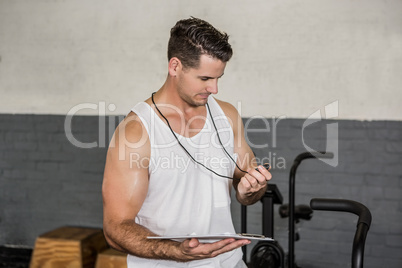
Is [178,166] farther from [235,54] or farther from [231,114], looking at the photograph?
[235,54]

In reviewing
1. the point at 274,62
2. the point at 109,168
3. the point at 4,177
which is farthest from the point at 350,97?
the point at 4,177

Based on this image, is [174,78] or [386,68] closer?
[174,78]

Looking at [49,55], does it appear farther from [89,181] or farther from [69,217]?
[69,217]

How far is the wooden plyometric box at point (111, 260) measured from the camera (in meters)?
3.31

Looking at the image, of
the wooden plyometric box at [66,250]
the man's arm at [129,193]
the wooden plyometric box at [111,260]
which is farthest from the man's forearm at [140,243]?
the wooden plyometric box at [66,250]

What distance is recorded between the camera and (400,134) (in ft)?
10.8

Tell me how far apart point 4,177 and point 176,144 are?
3048 mm

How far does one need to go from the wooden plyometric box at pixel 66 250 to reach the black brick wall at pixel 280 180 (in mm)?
405

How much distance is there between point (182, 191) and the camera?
5.67 ft

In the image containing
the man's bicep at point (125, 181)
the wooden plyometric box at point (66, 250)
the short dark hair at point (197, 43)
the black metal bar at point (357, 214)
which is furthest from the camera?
the wooden plyometric box at point (66, 250)

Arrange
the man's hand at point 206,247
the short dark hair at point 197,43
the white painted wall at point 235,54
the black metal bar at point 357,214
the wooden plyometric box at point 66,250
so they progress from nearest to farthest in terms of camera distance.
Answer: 1. the black metal bar at point 357,214
2. the man's hand at point 206,247
3. the short dark hair at point 197,43
4. the white painted wall at point 235,54
5. the wooden plyometric box at point 66,250

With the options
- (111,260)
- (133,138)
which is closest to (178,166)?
(133,138)

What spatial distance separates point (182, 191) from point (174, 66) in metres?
0.52

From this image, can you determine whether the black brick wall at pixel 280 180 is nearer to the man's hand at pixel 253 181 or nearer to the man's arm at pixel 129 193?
the man's hand at pixel 253 181
